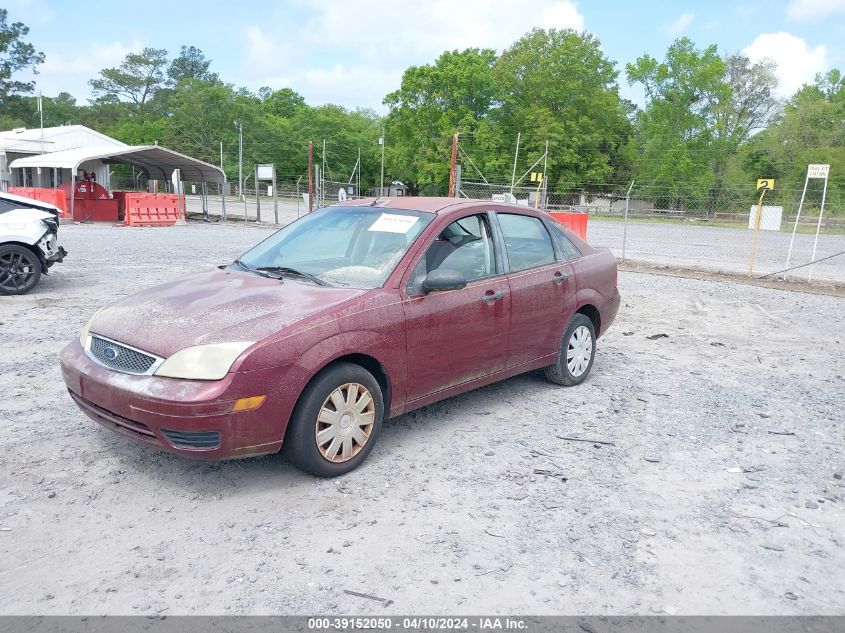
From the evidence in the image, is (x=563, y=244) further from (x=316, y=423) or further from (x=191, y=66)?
(x=191, y=66)

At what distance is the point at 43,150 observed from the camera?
1407 inches

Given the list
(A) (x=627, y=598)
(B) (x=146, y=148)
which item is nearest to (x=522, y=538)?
(A) (x=627, y=598)

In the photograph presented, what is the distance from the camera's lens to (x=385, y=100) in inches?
2618

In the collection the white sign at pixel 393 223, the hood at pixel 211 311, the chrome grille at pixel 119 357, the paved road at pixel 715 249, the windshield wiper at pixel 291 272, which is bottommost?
the paved road at pixel 715 249

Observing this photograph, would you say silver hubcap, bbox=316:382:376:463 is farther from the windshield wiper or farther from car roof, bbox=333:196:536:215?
car roof, bbox=333:196:536:215

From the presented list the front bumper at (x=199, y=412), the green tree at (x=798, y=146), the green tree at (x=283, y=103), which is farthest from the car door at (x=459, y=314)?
the green tree at (x=283, y=103)

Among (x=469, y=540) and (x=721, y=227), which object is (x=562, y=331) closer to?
(x=469, y=540)

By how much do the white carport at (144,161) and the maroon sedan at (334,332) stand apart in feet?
74.6

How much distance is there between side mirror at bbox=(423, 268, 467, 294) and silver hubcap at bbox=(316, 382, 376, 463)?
811mm

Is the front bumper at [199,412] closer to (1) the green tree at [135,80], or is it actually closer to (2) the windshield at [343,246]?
(2) the windshield at [343,246]

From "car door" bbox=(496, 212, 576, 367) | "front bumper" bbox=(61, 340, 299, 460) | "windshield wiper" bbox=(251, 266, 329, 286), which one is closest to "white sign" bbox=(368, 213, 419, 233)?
"windshield wiper" bbox=(251, 266, 329, 286)

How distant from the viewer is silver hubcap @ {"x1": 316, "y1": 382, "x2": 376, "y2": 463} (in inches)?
153

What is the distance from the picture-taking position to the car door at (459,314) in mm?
4414

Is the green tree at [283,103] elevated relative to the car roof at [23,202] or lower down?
elevated
